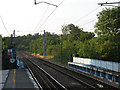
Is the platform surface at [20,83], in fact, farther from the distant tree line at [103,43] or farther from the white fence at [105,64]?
the distant tree line at [103,43]

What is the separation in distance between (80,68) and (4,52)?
16.2 meters

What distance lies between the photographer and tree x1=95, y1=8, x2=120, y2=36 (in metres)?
49.1

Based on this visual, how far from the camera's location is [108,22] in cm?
4900

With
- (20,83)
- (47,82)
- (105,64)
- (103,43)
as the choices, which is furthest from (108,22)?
(20,83)

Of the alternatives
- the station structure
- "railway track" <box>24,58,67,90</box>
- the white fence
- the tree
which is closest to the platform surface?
"railway track" <box>24,58,67,90</box>

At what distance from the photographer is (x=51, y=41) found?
8881 cm

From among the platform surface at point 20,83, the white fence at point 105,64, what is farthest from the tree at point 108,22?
the platform surface at point 20,83

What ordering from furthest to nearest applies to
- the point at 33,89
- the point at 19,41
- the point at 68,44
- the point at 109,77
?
the point at 19,41, the point at 68,44, the point at 109,77, the point at 33,89

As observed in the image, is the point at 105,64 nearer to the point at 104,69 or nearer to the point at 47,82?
the point at 104,69

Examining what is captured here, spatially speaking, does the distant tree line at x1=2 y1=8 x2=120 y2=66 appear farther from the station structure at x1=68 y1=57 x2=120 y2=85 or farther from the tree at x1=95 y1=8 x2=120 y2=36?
the station structure at x1=68 y1=57 x2=120 y2=85

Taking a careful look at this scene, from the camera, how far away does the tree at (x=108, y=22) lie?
161ft

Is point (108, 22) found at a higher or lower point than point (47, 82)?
higher

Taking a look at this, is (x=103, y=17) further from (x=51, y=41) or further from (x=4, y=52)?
(x=51, y=41)

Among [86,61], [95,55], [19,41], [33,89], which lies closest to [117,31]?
[95,55]
